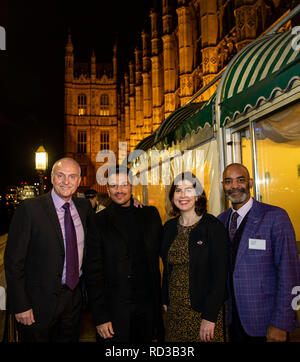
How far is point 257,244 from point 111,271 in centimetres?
131

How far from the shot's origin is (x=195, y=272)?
243 cm

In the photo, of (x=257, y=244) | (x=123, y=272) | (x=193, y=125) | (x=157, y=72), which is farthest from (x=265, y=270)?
(x=157, y=72)

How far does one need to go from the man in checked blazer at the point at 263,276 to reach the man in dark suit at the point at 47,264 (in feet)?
4.89

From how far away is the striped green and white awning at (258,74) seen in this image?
2.85 metres

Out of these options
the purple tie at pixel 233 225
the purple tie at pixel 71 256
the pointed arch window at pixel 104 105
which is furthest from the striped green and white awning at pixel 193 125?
the pointed arch window at pixel 104 105

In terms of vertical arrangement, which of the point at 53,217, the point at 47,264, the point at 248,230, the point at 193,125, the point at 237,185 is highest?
the point at 193,125

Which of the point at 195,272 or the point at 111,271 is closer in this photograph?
the point at 195,272

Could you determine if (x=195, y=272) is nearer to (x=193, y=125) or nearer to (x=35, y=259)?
(x=35, y=259)

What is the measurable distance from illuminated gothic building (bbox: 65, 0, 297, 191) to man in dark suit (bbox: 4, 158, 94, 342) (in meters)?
8.83

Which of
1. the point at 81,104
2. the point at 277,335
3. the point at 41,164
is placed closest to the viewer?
the point at 277,335

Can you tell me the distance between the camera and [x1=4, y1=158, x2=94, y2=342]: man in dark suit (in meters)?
2.56

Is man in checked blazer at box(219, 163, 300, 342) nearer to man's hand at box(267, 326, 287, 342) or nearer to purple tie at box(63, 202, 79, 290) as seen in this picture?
man's hand at box(267, 326, 287, 342)

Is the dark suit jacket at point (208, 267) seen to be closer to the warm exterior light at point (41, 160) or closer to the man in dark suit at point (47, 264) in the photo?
the man in dark suit at point (47, 264)

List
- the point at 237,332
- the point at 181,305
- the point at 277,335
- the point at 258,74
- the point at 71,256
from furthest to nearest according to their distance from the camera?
the point at 258,74
the point at 71,256
the point at 237,332
the point at 181,305
the point at 277,335
